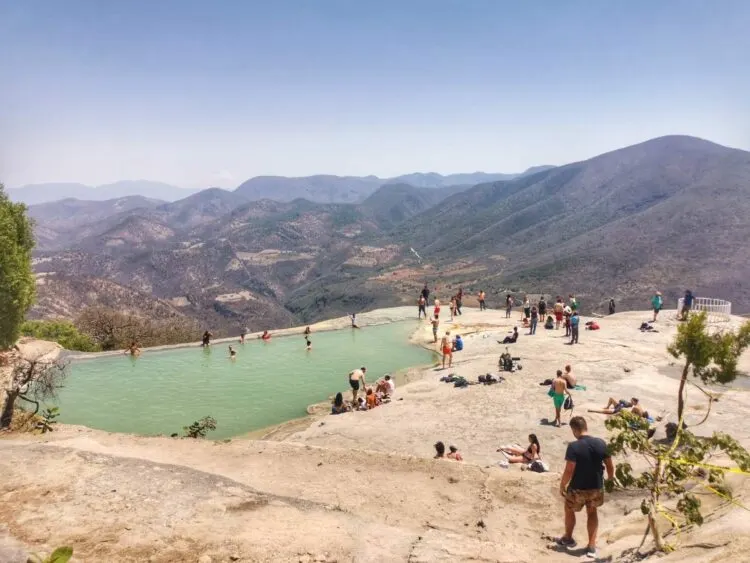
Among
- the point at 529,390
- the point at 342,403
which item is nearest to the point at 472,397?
the point at 529,390

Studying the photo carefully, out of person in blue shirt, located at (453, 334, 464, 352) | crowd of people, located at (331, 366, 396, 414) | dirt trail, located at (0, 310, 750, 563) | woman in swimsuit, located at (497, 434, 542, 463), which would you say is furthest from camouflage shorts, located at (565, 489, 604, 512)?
person in blue shirt, located at (453, 334, 464, 352)

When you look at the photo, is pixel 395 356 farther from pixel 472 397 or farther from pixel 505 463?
pixel 505 463

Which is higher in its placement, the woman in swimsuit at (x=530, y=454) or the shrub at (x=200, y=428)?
the woman in swimsuit at (x=530, y=454)

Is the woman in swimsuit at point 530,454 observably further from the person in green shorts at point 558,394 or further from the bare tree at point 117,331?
the bare tree at point 117,331

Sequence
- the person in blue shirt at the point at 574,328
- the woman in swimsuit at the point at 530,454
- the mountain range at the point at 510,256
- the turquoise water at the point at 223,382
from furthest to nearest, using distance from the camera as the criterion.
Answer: the mountain range at the point at 510,256
the person in blue shirt at the point at 574,328
the turquoise water at the point at 223,382
the woman in swimsuit at the point at 530,454

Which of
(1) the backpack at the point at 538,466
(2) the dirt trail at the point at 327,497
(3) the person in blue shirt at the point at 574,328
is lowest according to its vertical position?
(1) the backpack at the point at 538,466

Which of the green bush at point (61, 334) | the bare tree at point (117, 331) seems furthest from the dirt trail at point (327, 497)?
the bare tree at point (117, 331)
